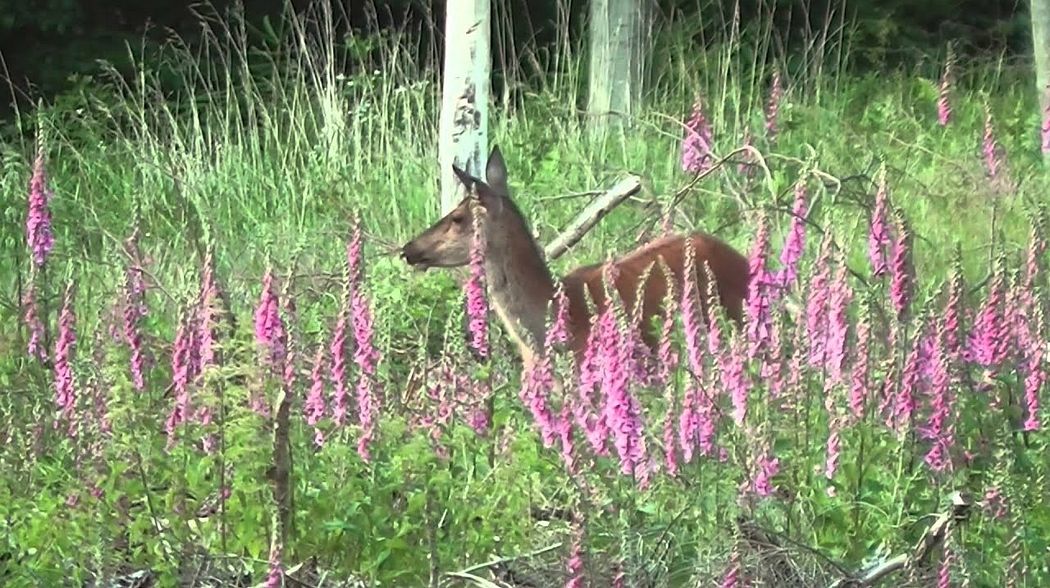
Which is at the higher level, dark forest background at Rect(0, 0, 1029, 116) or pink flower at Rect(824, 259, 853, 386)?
pink flower at Rect(824, 259, 853, 386)

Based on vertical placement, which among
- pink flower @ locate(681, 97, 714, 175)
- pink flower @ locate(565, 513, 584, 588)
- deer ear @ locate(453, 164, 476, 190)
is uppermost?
pink flower @ locate(565, 513, 584, 588)

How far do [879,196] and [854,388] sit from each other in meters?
0.40

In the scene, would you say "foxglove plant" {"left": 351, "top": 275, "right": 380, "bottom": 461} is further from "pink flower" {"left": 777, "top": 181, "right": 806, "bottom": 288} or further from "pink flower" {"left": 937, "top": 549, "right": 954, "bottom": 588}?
Answer: "pink flower" {"left": 937, "top": 549, "right": 954, "bottom": 588}

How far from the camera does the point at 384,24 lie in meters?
15.1

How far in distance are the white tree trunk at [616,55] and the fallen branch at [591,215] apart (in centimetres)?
385

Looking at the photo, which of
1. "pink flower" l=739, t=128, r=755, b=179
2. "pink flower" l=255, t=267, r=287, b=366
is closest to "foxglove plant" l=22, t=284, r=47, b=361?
"pink flower" l=255, t=267, r=287, b=366

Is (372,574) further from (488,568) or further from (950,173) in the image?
(950,173)

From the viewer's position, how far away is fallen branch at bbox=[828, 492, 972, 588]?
2961 millimetres

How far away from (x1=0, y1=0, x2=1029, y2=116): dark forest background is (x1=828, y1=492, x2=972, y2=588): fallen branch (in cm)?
785

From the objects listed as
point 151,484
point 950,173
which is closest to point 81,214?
point 950,173

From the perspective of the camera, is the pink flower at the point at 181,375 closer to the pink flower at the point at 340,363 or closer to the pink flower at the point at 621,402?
the pink flower at the point at 340,363

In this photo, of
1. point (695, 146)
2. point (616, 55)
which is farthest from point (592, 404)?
point (616, 55)

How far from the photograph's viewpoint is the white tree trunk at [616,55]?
427 inches

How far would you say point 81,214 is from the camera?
26.5 feet
